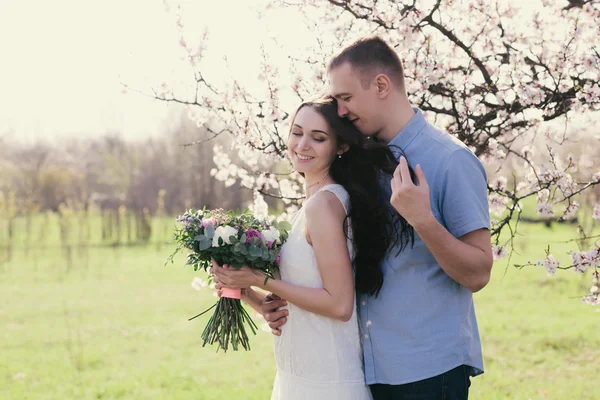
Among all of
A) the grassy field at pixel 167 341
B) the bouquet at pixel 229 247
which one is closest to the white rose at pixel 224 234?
the bouquet at pixel 229 247

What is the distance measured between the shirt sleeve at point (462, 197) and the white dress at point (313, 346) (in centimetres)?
44

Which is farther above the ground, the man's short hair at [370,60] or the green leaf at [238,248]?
the man's short hair at [370,60]

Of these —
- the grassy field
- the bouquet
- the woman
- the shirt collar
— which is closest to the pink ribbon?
the bouquet

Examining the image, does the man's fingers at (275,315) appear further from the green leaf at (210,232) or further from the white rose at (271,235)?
the green leaf at (210,232)

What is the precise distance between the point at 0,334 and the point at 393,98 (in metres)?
8.52

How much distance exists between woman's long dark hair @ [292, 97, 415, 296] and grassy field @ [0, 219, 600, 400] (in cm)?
387

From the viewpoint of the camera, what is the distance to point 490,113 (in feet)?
14.0

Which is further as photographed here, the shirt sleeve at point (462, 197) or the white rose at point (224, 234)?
the white rose at point (224, 234)

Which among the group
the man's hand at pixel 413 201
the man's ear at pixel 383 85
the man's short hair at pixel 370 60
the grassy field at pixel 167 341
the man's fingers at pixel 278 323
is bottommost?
the grassy field at pixel 167 341

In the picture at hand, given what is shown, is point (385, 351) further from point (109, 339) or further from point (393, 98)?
point (109, 339)

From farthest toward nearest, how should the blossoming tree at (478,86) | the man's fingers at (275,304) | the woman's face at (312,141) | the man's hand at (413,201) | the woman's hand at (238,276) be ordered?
the blossoming tree at (478,86) < the man's fingers at (275,304) < the woman's face at (312,141) < the woman's hand at (238,276) < the man's hand at (413,201)

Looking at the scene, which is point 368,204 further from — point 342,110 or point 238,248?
point 238,248

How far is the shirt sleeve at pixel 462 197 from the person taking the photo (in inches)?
86.7

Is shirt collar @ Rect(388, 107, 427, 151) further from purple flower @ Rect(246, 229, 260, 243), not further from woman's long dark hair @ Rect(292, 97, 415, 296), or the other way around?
purple flower @ Rect(246, 229, 260, 243)
